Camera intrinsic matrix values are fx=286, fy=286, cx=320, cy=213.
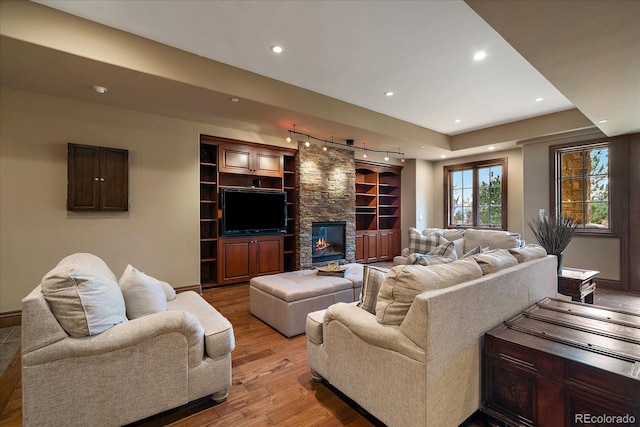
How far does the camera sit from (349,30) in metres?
2.70

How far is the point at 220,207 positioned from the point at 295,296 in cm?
266

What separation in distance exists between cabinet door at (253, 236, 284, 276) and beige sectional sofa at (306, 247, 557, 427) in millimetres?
3420

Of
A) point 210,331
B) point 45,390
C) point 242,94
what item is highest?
point 242,94

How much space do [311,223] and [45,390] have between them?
4618mm

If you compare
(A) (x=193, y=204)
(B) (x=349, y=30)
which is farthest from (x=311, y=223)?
(B) (x=349, y=30)

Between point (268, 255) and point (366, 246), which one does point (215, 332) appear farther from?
point (366, 246)

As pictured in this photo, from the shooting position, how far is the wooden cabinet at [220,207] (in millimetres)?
4973

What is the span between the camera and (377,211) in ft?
24.2

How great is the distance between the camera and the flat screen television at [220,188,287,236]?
4973 millimetres

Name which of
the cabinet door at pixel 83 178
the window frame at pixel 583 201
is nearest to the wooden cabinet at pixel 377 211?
the window frame at pixel 583 201

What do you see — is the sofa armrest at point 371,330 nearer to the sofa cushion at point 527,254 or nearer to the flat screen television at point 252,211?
the sofa cushion at point 527,254

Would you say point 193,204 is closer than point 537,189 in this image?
Yes

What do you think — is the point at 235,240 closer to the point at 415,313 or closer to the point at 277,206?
the point at 277,206

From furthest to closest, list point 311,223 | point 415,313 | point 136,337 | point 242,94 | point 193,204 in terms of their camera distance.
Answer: point 311,223, point 193,204, point 242,94, point 136,337, point 415,313
